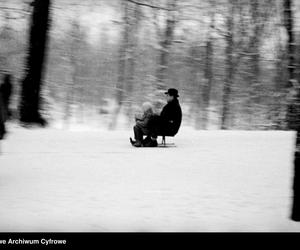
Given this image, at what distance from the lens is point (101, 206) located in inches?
225

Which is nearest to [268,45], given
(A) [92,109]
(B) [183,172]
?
(B) [183,172]

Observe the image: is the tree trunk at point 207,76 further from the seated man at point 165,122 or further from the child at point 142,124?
the child at point 142,124

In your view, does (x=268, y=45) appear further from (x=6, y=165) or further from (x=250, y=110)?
(x=6, y=165)

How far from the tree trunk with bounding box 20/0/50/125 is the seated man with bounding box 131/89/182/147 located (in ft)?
15.1

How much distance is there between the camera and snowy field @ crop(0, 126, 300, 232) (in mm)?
5156

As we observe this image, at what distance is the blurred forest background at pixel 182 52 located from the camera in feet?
60.6

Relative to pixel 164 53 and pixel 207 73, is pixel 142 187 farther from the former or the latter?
pixel 207 73

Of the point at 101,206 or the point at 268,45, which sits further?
the point at 268,45

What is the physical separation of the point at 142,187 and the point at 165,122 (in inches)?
174

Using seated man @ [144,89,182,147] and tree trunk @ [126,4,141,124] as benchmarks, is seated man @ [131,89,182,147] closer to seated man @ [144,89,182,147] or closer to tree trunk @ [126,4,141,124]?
seated man @ [144,89,182,147]

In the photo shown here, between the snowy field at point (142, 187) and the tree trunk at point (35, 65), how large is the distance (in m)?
2.43

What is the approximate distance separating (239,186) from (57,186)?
9.62ft
